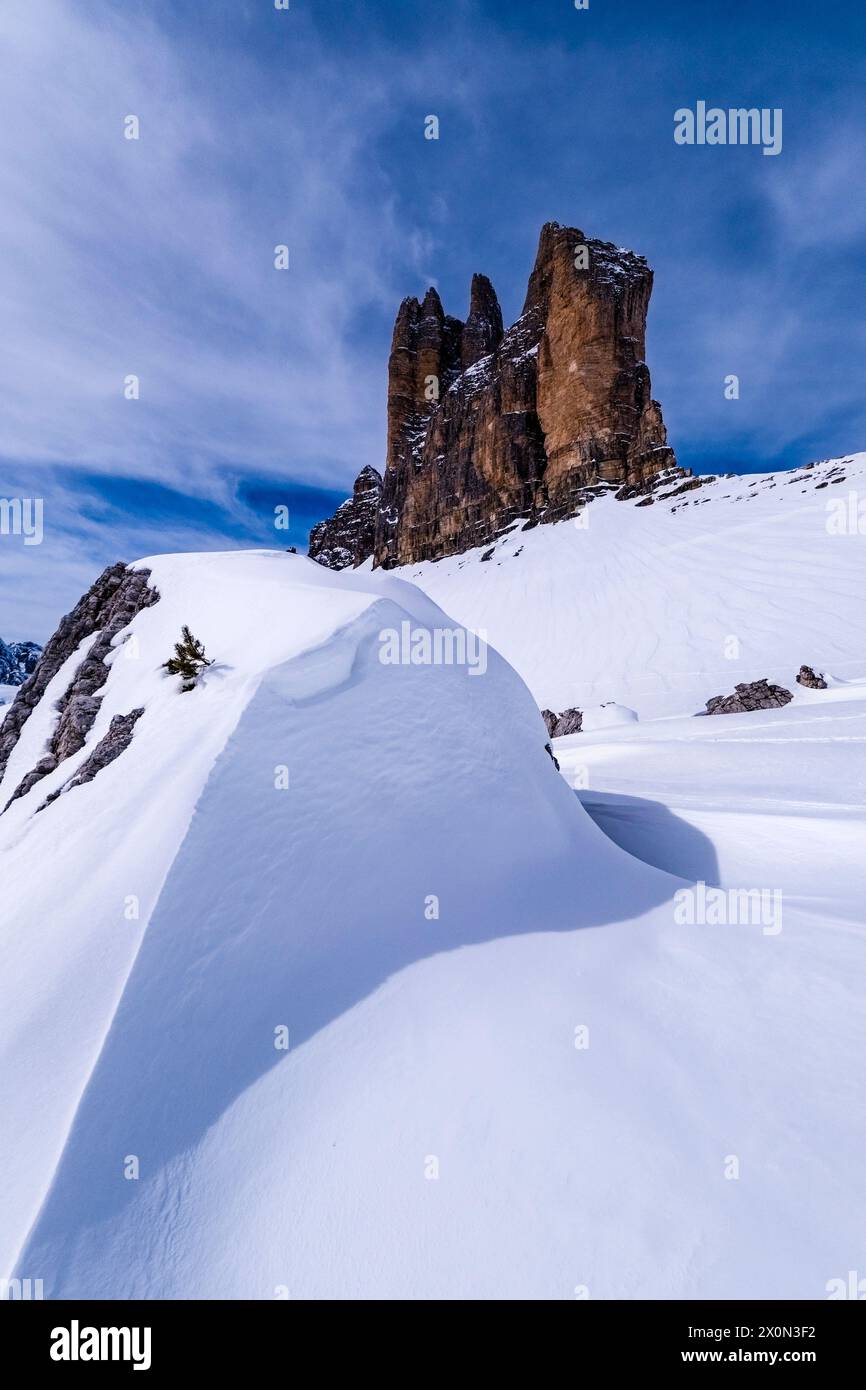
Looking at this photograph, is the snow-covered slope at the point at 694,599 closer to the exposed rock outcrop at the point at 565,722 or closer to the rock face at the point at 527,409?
the exposed rock outcrop at the point at 565,722

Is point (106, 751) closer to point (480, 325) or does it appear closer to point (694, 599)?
point (694, 599)

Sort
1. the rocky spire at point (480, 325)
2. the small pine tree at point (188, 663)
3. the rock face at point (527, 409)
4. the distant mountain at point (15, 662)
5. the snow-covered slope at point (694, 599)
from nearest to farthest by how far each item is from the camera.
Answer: the small pine tree at point (188, 663), the snow-covered slope at point (694, 599), the rock face at point (527, 409), the rocky spire at point (480, 325), the distant mountain at point (15, 662)

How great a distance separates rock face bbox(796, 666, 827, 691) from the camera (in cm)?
1086

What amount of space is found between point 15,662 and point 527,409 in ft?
324

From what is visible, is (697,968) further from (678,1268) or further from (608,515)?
(608,515)

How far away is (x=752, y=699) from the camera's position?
36.2 feet

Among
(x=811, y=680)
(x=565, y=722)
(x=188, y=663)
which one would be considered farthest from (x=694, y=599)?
(x=188, y=663)

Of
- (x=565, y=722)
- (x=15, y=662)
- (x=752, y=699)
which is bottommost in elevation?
(x=565, y=722)

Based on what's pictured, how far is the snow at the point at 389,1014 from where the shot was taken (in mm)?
1843

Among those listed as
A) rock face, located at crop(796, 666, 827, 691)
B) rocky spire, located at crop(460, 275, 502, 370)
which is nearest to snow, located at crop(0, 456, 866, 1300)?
rock face, located at crop(796, 666, 827, 691)

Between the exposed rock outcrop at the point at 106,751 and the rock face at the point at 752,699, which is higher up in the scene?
the rock face at the point at 752,699

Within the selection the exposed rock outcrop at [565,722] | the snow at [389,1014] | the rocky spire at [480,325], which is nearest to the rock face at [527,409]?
the rocky spire at [480,325]

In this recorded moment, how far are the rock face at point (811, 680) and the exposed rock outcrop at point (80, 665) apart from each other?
1288 cm

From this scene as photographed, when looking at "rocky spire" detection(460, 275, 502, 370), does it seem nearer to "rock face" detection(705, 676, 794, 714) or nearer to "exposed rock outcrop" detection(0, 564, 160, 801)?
"rock face" detection(705, 676, 794, 714)
